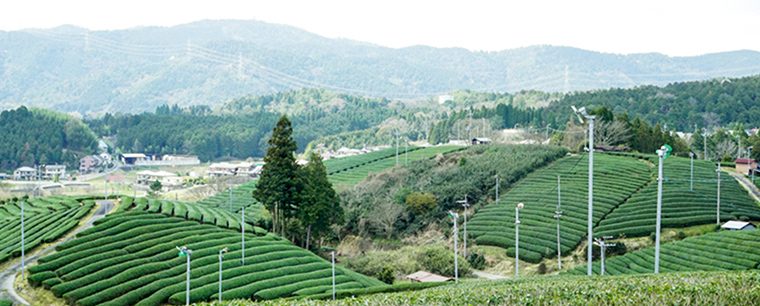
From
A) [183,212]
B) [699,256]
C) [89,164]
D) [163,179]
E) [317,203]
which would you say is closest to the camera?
[699,256]

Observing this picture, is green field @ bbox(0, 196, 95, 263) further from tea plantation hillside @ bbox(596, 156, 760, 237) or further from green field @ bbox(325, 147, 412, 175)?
green field @ bbox(325, 147, 412, 175)

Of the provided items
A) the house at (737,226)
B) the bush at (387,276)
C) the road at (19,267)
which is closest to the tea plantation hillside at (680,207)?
the house at (737,226)

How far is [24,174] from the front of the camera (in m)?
132

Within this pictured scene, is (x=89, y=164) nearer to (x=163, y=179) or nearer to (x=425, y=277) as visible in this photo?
(x=163, y=179)

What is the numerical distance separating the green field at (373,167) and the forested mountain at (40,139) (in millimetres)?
71483

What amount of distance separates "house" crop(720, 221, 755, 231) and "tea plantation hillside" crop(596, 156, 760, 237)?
266 cm

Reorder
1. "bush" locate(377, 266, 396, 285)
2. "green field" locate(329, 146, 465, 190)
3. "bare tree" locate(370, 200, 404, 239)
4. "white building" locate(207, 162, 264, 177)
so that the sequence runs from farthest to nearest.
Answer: "white building" locate(207, 162, 264, 177) < "green field" locate(329, 146, 465, 190) < "bare tree" locate(370, 200, 404, 239) < "bush" locate(377, 266, 396, 285)

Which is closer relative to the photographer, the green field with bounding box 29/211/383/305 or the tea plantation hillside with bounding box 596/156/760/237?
the green field with bounding box 29/211/383/305

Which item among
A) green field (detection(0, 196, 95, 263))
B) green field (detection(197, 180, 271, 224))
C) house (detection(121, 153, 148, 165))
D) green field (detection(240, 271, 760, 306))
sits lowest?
house (detection(121, 153, 148, 165))

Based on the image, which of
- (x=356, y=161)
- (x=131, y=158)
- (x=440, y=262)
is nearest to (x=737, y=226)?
(x=440, y=262)

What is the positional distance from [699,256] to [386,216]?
91.1 feet

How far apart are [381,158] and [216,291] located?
65423 millimetres

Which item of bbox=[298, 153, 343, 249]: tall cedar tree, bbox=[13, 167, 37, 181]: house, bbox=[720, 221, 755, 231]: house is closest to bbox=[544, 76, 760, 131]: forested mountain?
bbox=[720, 221, 755, 231]: house

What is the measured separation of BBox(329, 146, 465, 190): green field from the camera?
88.1 metres
